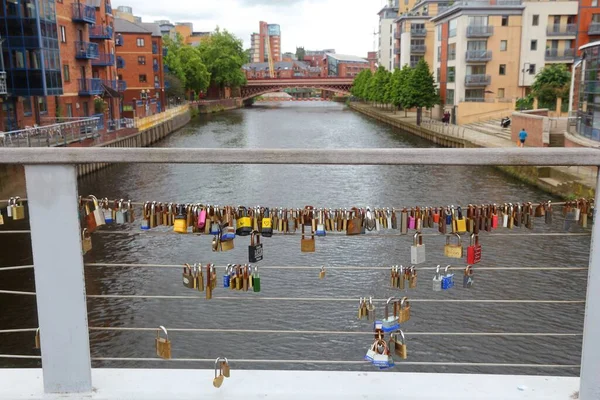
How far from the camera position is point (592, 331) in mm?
2457

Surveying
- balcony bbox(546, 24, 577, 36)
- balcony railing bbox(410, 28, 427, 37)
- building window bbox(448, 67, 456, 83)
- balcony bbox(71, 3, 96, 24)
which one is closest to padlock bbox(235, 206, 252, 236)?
balcony bbox(71, 3, 96, 24)

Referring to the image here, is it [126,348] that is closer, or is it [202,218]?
[202,218]

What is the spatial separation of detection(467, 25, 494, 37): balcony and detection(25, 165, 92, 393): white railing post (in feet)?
160

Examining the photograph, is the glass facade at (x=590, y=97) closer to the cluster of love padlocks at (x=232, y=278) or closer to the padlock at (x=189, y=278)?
the cluster of love padlocks at (x=232, y=278)

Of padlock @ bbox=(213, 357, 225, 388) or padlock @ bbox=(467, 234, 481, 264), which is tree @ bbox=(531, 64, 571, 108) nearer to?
padlock @ bbox=(467, 234, 481, 264)

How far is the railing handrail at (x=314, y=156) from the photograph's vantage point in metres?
2.38

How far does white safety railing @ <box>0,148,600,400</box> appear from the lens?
2.39 metres

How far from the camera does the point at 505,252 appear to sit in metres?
15.4

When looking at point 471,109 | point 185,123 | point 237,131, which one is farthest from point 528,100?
point 185,123

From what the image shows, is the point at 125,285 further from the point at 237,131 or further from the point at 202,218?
the point at 237,131

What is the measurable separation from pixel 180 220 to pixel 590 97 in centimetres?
2390

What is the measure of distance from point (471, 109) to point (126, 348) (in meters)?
39.3

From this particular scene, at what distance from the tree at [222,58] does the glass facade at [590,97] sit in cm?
7221

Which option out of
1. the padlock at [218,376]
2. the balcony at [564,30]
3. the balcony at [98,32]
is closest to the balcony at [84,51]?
the balcony at [98,32]
